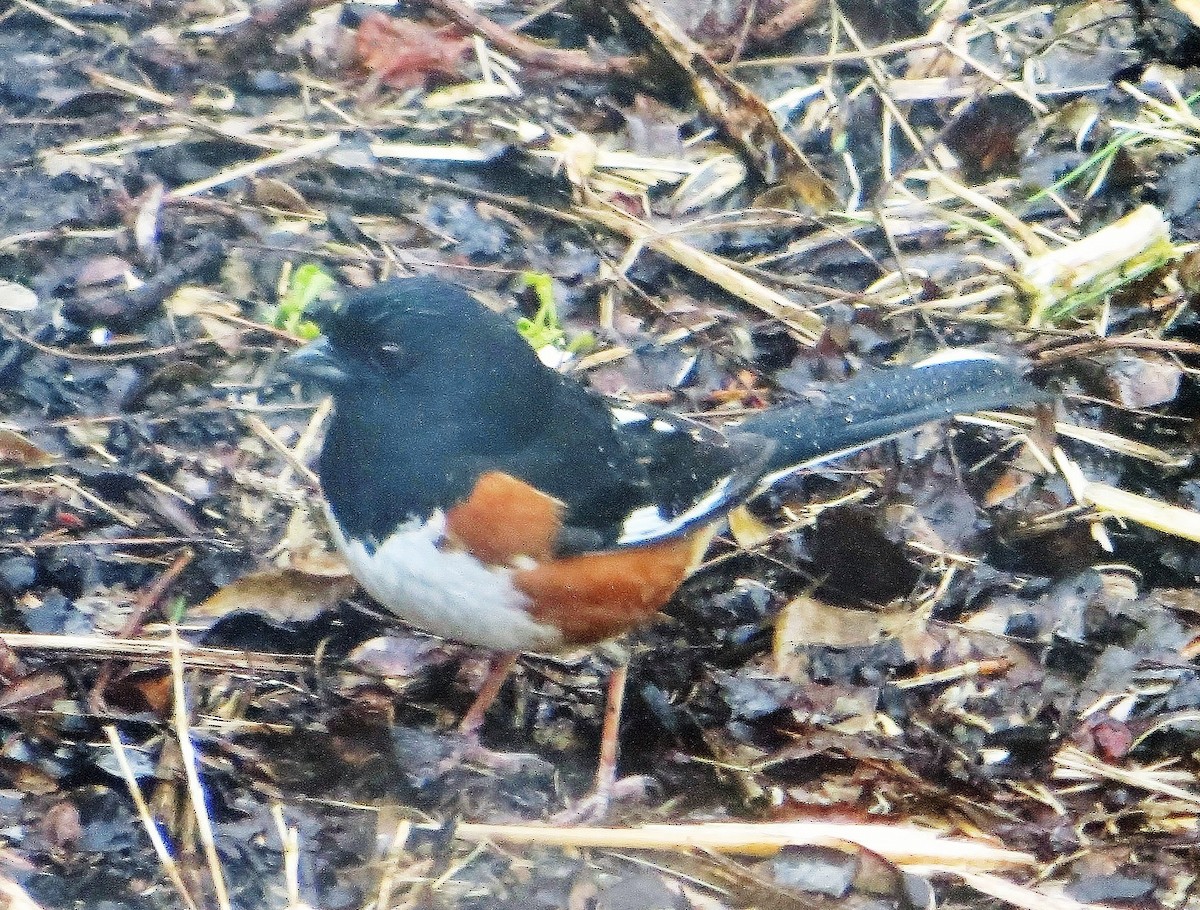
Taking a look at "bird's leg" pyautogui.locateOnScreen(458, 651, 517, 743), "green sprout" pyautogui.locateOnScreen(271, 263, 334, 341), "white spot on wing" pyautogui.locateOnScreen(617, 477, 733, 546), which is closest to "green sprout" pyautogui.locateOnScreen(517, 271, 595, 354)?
"green sprout" pyautogui.locateOnScreen(271, 263, 334, 341)

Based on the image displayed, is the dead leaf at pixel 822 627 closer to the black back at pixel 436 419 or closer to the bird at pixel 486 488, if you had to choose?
the bird at pixel 486 488

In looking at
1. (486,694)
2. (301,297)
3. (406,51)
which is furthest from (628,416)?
(406,51)

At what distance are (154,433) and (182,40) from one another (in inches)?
51.5

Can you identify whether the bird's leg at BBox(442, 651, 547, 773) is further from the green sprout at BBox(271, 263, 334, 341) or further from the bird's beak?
the green sprout at BBox(271, 263, 334, 341)

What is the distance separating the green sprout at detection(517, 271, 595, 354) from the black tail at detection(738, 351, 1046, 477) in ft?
1.99

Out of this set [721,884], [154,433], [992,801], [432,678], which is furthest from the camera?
[154,433]

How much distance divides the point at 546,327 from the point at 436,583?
3.84ft

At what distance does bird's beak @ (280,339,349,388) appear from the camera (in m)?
2.53

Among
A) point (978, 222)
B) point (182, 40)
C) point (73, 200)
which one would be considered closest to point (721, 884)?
point (978, 222)

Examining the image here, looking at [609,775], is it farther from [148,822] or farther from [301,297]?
[301,297]

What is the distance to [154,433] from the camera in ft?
10.2

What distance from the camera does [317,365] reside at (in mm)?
2537

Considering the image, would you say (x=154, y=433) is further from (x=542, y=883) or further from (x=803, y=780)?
(x=803, y=780)

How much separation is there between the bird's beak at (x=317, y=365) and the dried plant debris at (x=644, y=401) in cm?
48
